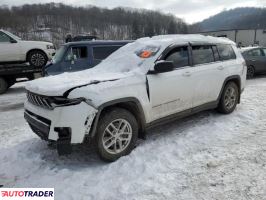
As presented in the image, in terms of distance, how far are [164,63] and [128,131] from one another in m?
1.22

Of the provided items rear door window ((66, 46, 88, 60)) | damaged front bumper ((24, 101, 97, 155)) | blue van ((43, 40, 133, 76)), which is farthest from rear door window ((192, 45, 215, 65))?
rear door window ((66, 46, 88, 60))

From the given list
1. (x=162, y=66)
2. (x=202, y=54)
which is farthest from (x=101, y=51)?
(x=162, y=66)

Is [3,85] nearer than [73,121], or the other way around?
[73,121]

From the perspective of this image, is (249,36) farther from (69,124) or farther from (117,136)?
(69,124)

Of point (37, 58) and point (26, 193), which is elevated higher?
point (37, 58)

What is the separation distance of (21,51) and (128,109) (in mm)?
8020

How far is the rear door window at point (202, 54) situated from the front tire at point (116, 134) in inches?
74.3

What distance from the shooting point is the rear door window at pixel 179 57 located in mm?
4776

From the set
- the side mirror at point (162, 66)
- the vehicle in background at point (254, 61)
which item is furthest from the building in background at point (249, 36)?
the side mirror at point (162, 66)

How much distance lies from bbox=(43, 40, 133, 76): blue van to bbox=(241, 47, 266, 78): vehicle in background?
6.40m

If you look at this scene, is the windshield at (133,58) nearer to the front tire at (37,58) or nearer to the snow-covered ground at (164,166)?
the snow-covered ground at (164,166)

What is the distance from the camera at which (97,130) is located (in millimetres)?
3766

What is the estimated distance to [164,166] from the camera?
3.81m

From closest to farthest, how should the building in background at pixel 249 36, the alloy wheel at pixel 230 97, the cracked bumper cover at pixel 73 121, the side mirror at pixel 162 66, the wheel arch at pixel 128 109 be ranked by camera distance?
the cracked bumper cover at pixel 73 121 → the wheel arch at pixel 128 109 → the side mirror at pixel 162 66 → the alloy wheel at pixel 230 97 → the building in background at pixel 249 36
